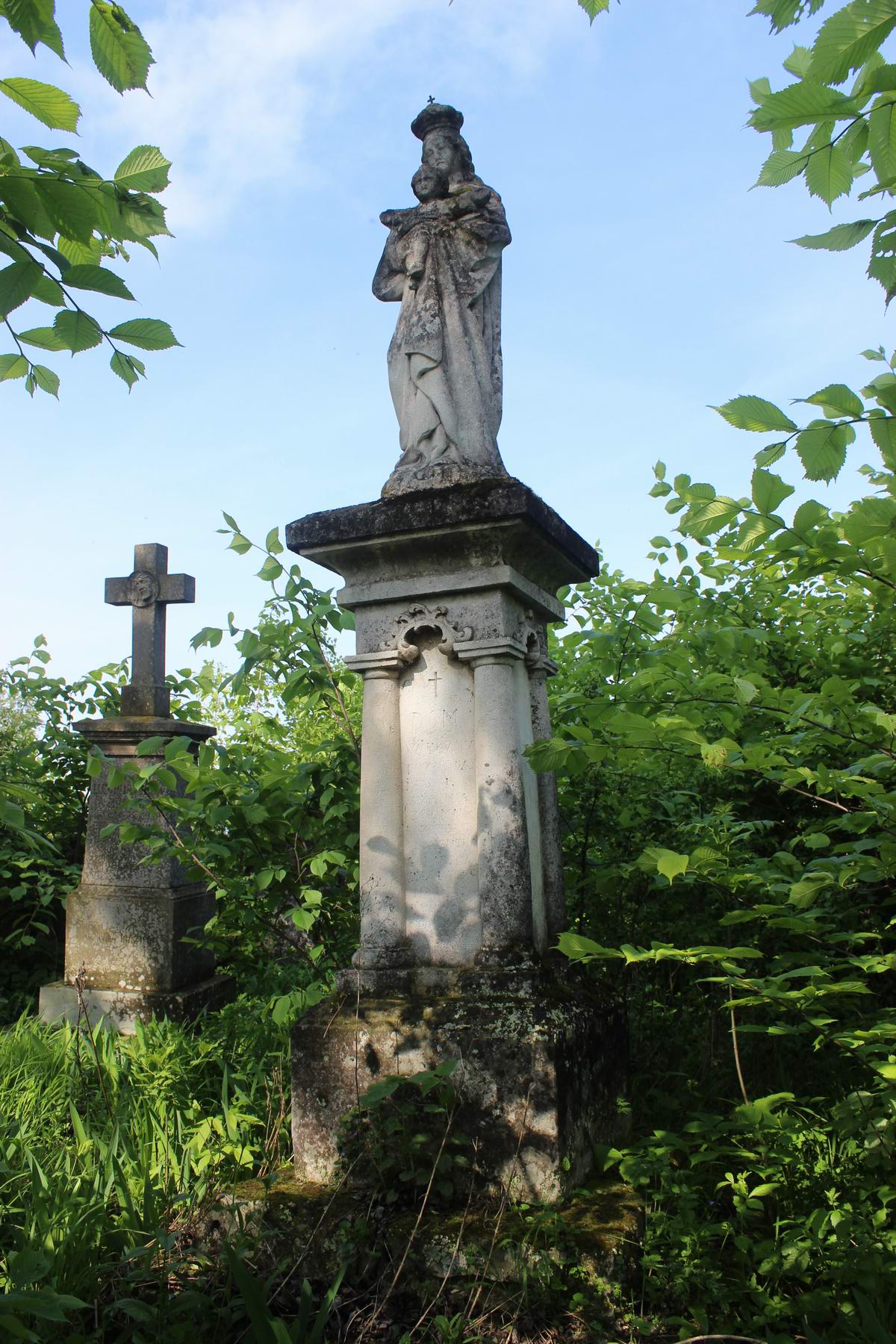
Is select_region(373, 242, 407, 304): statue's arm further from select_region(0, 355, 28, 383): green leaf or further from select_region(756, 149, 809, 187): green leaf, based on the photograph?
select_region(756, 149, 809, 187): green leaf

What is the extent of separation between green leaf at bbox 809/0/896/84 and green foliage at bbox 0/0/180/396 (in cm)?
115

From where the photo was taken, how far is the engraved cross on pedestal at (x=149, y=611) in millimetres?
6434

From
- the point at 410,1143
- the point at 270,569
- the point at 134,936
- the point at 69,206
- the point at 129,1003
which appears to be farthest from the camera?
the point at 134,936

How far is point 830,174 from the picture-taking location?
172cm

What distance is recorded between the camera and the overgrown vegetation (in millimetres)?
2139

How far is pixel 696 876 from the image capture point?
9.29ft

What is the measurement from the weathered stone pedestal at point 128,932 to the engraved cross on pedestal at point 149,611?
0.34 meters

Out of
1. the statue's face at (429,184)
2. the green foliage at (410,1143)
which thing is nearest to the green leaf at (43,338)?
the green foliage at (410,1143)

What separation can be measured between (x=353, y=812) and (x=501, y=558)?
1.36 m

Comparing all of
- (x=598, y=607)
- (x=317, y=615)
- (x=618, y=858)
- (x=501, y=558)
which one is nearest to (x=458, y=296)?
(x=501, y=558)

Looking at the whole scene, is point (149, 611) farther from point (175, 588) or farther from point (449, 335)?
point (449, 335)

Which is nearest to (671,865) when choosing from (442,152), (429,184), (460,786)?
(460,786)

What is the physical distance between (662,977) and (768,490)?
2.93m

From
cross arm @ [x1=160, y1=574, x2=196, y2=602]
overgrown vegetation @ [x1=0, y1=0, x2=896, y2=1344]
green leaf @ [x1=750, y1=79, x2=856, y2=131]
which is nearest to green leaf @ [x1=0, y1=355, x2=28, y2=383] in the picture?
overgrown vegetation @ [x1=0, y1=0, x2=896, y2=1344]
